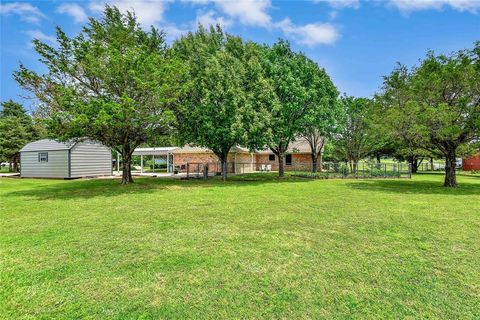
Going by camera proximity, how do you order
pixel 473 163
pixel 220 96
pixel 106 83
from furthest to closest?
pixel 473 163, pixel 220 96, pixel 106 83

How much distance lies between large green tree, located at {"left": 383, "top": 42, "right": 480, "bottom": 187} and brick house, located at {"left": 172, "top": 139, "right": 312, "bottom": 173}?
14.1 meters

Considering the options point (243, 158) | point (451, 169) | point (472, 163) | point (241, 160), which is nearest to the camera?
point (451, 169)

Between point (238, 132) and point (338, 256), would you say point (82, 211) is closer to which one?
point (338, 256)

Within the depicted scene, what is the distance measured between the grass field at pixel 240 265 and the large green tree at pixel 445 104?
7201 mm

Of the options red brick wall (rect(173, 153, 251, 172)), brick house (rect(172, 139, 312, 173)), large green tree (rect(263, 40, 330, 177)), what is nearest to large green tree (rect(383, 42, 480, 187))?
large green tree (rect(263, 40, 330, 177))

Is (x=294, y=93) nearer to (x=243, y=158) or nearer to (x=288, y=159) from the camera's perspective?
(x=243, y=158)

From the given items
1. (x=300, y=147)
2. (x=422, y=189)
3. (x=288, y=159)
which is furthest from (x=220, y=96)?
(x=300, y=147)

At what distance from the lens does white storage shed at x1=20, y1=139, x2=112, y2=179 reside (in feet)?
69.3

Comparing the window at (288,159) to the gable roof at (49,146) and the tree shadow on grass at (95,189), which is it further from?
the gable roof at (49,146)

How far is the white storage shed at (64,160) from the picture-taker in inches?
831

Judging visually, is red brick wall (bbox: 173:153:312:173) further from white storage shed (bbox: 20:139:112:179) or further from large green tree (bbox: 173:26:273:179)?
large green tree (bbox: 173:26:273:179)

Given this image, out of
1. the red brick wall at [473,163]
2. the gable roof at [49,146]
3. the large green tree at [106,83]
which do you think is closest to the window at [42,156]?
the gable roof at [49,146]

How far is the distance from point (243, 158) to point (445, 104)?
19.4 meters

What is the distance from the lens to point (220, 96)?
1577 cm
